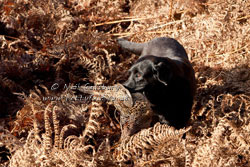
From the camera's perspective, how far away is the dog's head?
3035 millimetres

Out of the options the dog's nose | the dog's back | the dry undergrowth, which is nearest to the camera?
the dry undergrowth

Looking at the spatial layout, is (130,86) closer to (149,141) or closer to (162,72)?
(162,72)

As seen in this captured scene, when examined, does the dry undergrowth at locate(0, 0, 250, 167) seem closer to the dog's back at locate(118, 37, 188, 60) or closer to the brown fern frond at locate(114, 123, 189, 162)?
the brown fern frond at locate(114, 123, 189, 162)

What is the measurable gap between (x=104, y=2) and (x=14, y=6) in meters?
1.54

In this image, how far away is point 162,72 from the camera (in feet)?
10.0

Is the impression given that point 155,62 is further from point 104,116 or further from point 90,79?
point 90,79

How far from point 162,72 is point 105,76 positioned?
1.39 meters

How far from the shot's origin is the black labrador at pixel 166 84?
3.07 metres

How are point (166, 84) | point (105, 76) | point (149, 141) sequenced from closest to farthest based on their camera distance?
point (149, 141)
point (166, 84)
point (105, 76)

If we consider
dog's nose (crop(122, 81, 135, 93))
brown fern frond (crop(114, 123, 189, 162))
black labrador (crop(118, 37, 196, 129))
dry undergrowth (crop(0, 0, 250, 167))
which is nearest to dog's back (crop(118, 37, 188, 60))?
black labrador (crop(118, 37, 196, 129))

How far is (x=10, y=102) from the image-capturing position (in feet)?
12.9

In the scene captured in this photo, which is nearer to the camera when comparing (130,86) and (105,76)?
(130,86)

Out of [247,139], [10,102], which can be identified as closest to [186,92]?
[247,139]

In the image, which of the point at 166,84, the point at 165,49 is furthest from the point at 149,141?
the point at 165,49
